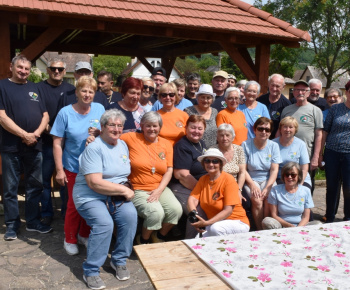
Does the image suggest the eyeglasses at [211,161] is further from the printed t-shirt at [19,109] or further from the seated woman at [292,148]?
the printed t-shirt at [19,109]

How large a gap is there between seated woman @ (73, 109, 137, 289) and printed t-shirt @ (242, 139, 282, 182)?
1661 mm

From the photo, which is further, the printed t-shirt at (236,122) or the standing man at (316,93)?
the standing man at (316,93)

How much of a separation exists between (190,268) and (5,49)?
4.51 meters

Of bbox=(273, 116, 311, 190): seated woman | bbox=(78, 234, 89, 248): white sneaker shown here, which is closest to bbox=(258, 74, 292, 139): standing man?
bbox=(273, 116, 311, 190): seated woman

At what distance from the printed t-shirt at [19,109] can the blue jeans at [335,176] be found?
12.7 ft

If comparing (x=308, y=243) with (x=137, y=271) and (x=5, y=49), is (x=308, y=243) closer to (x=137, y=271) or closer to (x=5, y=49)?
(x=137, y=271)

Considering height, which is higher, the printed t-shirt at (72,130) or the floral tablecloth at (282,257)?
the printed t-shirt at (72,130)

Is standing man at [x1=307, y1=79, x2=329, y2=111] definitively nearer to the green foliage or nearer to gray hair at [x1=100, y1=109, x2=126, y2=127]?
gray hair at [x1=100, y1=109, x2=126, y2=127]

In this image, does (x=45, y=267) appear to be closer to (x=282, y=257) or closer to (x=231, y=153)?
(x=231, y=153)

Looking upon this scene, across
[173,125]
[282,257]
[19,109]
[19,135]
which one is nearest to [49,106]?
[19,109]

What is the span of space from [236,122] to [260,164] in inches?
25.2

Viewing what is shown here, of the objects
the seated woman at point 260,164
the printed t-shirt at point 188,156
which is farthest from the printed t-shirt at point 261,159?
the printed t-shirt at point 188,156

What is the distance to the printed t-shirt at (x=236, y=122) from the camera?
196 inches

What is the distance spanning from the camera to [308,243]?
262cm
